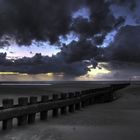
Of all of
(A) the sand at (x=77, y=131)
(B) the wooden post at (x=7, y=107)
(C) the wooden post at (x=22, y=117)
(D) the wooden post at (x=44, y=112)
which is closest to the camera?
(A) the sand at (x=77, y=131)

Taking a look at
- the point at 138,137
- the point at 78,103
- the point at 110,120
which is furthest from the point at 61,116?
the point at 138,137

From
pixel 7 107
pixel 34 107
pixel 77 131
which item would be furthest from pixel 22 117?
pixel 77 131

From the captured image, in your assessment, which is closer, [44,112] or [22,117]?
[22,117]

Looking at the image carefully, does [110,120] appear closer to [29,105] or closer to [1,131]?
[29,105]

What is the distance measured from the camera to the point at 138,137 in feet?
37.1

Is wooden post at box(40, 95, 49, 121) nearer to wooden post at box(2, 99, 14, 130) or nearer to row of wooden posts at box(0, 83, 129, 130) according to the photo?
row of wooden posts at box(0, 83, 129, 130)

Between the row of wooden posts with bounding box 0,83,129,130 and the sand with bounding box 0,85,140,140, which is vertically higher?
the row of wooden posts with bounding box 0,83,129,130

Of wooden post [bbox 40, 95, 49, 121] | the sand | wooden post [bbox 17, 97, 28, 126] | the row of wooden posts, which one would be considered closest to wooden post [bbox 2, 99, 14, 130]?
the row of wooden posts

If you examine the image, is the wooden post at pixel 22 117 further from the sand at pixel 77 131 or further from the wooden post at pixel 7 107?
the wooden post at pixel 7 107

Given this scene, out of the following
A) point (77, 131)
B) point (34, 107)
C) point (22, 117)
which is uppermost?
point (34, 107)

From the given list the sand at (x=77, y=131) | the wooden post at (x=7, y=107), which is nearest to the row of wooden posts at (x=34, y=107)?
the wooden post at (x=7, y=107)

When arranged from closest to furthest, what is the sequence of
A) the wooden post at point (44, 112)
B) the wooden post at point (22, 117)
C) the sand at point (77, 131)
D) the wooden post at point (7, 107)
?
the sand at point (77, 131), the wooden post at point (7, 107), the wooden post at point (22, 117), the wooden post at point (44, 112)

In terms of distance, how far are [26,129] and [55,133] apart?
1111mm

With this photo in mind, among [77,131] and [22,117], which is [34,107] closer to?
[22,117]
